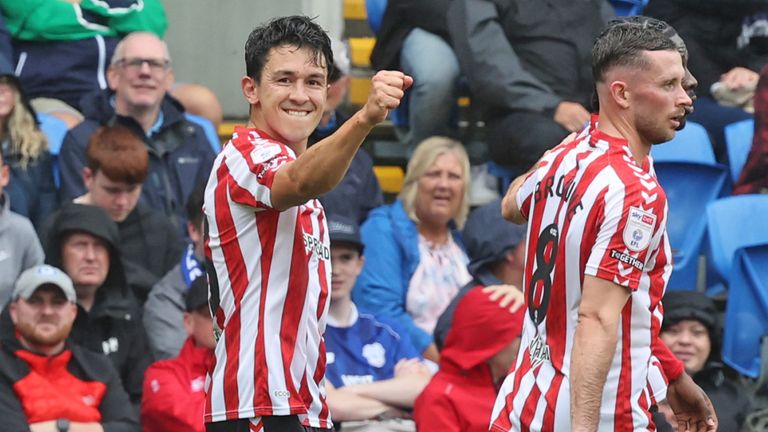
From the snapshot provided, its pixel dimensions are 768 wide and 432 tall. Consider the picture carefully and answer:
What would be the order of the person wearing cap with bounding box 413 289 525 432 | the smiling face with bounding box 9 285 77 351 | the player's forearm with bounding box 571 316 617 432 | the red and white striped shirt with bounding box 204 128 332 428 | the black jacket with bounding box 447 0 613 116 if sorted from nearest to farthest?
the player's forearm with bounding box 571 316 617 432
the red and white striped shirt with bounding box 204 128 332 428
the person wearing cap with bounding box 413 289 525 432
the smiling face with bounding box 9 285 77 351
the black jacket with bounding box 447 0 613 116

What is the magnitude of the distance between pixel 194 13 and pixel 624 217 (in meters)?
6.60

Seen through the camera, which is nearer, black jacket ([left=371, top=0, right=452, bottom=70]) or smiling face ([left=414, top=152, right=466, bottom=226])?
smiling face ([left=414, top=152, right=466, bottom=226])

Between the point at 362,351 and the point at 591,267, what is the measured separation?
3.12 meters

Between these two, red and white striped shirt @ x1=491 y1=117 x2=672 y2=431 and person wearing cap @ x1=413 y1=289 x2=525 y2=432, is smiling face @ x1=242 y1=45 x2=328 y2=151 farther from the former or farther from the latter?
person wearing cap @ x1=413 y1=289 x2=525 y2=432

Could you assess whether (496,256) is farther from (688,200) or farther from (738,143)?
(738,143)

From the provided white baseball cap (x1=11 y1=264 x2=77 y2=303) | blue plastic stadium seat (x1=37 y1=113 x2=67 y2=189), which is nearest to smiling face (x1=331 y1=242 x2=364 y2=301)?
white baseball cap (x1=11 y1=264 x2=77 y2=303)

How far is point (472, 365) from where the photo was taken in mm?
6684

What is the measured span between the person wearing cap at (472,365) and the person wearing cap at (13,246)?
219 cm

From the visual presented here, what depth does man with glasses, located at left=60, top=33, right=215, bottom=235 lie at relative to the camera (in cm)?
881

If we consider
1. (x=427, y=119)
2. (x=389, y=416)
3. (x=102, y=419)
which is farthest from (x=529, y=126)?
(x=102, y=419)

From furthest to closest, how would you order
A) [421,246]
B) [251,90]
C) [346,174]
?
[346,174] → [421,246] → [251,90]

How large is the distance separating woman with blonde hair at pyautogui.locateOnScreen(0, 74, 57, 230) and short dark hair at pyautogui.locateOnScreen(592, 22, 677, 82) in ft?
14.0

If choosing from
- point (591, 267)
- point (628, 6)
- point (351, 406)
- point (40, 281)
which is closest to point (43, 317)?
point (40, 281)

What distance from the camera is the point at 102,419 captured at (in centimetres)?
714
